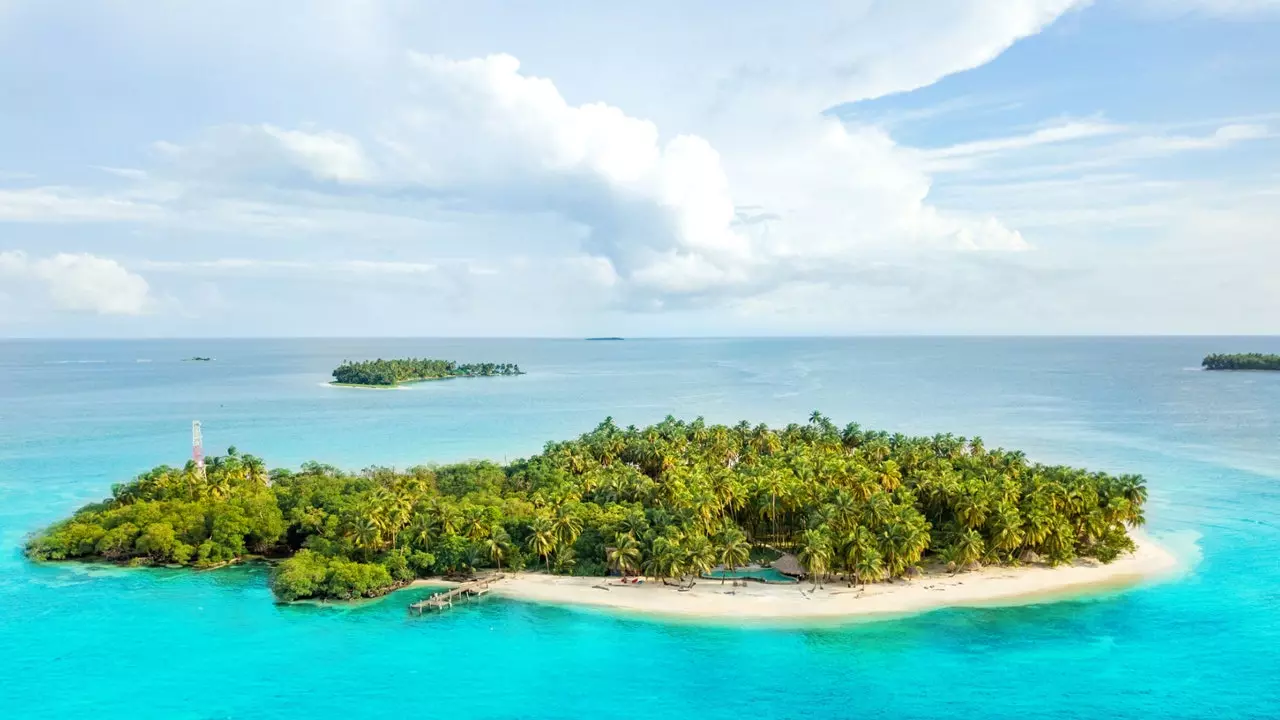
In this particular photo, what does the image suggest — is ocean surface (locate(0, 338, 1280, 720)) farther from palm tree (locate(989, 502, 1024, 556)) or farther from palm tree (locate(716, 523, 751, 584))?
palm tree (locate(716, 523, 751, 584))

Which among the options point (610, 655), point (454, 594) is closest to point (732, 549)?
point (610, 655)

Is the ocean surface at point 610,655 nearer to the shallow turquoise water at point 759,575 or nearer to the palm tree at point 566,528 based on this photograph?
the palm tree at point 566,528

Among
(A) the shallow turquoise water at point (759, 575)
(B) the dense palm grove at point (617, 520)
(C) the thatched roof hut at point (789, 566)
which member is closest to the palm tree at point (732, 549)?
(B) the dense palm grove at point (617, 520)

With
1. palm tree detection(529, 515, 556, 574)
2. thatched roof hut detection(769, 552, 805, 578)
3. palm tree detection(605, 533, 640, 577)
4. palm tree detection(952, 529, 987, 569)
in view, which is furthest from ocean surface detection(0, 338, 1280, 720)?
thatched roof hut detection(769, 552, 805, 578)

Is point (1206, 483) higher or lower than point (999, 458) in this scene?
lower

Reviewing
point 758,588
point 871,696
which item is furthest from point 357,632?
point 871,696

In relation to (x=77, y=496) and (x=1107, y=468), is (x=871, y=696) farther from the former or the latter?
(x=77, y=496)
